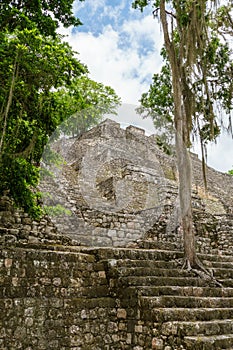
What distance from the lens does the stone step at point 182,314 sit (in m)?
4.36

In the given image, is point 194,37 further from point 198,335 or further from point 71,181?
point 71,181

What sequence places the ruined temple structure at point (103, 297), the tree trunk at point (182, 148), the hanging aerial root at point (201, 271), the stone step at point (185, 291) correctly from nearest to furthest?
the ruined temple structure at point (103, 297) < the stone step at point (185, 291) < the hanging aerial root at point (201, 271) < the tree trunk at point (182, 148)

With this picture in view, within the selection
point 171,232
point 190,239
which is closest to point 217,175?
point 171,232

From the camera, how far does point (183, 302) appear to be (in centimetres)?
477

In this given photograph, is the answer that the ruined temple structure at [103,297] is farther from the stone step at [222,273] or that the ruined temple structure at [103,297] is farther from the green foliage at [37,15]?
the green foliage at [37,15]

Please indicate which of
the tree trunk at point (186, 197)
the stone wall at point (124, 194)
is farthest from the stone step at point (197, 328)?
the stone wall at point (124, 194)

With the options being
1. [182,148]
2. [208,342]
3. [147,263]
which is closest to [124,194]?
[182,148]

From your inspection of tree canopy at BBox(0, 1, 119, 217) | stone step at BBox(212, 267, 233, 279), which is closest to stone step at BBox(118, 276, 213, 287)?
stone step at BBox(212, 267, 233, 279)

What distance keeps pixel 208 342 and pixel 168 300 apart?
0.85 m

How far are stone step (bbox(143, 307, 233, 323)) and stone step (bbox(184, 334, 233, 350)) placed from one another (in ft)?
1.21

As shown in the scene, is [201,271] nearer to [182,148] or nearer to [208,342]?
[208,342]

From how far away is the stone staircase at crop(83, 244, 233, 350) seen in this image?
4.14 m

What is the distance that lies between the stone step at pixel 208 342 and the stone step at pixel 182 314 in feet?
1.21

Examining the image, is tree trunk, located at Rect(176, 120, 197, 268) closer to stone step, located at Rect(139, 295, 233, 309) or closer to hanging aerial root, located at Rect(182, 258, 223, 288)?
hanging aerial root, located at Rect(182, 258, 223, 288)
